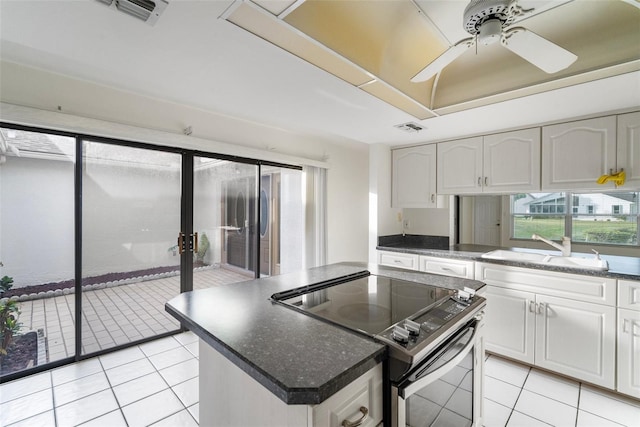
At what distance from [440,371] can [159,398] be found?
1973 millimetres

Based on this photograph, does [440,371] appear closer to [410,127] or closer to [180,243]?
[410,127]

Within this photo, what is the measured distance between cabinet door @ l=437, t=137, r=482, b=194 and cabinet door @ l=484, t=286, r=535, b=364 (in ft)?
3.73

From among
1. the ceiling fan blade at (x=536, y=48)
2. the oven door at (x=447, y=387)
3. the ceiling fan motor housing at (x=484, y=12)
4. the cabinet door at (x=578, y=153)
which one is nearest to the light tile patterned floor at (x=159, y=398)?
the oven door at (x=447, y=387)

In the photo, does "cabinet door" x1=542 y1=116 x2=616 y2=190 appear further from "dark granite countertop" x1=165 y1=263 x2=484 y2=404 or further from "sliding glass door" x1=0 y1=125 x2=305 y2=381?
"sliding glass door" x1=0 y1=125 x2=305 y2=381

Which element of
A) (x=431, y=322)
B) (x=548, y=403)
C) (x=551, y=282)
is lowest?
(x=548, y=403)

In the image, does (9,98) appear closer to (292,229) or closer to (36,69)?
(36,69)

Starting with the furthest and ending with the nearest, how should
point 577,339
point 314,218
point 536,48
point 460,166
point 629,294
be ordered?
point 314,218 → point 460,166 → point 577,339 → point 629,294 → point 536,48

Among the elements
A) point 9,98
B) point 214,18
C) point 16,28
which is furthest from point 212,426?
point 9,98

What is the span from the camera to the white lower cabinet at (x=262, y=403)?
A: 845mm

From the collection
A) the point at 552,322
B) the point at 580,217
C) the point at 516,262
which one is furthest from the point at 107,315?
the point at 580,217

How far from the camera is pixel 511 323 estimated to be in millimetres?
2506

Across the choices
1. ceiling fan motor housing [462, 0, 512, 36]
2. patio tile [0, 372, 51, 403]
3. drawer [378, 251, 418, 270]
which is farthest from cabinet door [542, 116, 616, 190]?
patio tile [0, 372, 51, 403]

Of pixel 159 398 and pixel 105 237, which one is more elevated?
pixel 105 237

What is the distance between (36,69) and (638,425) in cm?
477
